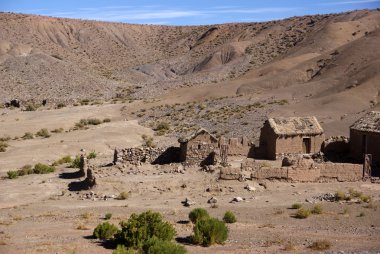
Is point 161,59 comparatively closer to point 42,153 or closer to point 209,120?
point 209,120

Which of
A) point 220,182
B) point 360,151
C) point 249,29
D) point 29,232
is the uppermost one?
point 249,29

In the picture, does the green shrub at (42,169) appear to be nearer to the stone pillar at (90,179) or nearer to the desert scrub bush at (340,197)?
the stone pillar at (90,179)

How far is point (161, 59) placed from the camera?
10919 cm

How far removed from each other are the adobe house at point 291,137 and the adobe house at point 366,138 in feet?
5.66

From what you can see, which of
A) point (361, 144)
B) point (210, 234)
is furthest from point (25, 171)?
point (361, 144)

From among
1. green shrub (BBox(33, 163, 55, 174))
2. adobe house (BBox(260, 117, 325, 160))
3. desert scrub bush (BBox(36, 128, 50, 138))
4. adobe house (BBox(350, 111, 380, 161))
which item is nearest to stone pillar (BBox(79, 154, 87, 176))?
green shrub (BBox(33, 163, 55, 174))

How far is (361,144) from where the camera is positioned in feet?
89.1

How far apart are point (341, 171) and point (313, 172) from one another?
1237 millimetres

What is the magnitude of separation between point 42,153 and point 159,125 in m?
13.0

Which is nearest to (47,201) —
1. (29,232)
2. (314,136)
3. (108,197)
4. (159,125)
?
(108,197)

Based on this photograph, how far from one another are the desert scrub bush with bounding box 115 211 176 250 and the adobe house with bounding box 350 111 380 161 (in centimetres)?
1440

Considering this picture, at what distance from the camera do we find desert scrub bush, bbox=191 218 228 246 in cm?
1499

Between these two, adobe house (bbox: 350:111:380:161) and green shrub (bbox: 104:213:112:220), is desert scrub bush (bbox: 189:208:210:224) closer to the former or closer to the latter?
green shrub (bbox: 104:213:112:220)

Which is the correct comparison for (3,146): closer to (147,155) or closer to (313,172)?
(147,155)
